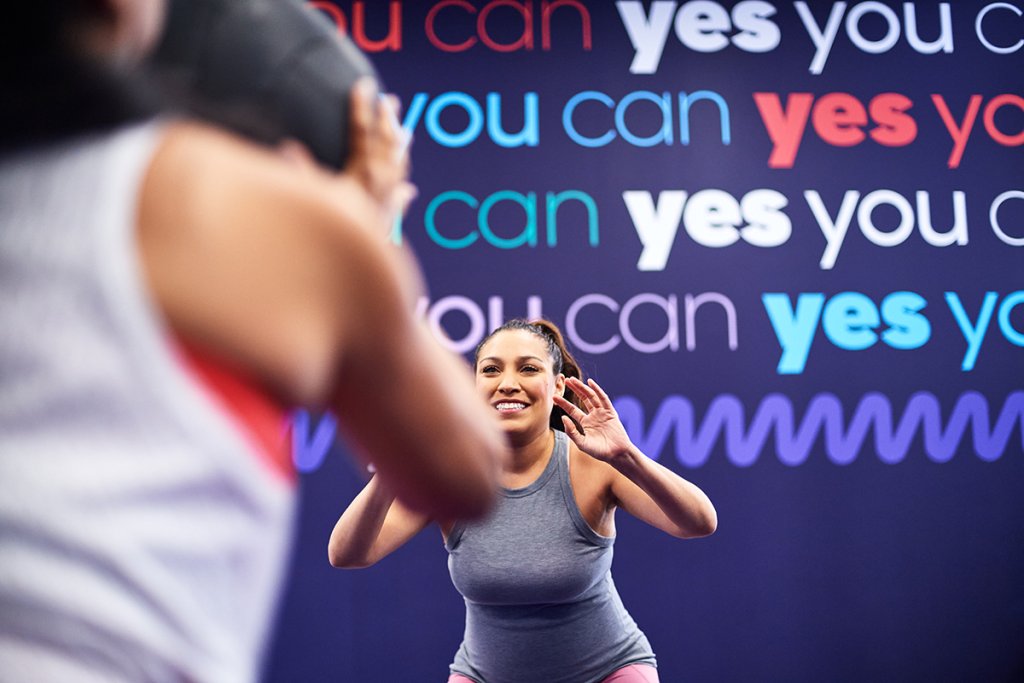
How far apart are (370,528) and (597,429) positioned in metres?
0.55

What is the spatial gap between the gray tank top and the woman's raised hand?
238 millimetres

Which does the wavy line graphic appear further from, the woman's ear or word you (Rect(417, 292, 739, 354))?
the woman's ear

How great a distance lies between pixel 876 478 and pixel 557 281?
1.30 metres

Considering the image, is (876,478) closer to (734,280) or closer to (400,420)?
(734,280)

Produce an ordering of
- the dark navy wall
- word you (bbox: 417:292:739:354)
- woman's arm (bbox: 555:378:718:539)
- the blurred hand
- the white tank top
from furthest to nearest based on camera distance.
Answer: word you (bbox: 417:292:739:354) < the dark navy wall < woman's arm (bbox: 555:378:718:539) < the blurred hand < the white tank top

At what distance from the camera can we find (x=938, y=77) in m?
3.38

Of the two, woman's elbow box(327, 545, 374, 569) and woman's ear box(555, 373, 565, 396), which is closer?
woman's elbow box(327, 545, 374, 569)

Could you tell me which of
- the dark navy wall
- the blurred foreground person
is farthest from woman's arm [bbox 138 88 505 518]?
the dark navy wall

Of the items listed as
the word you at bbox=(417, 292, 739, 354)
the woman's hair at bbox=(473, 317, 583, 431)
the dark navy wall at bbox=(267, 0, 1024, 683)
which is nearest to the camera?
the woman's hair at bbox=(473, 317, 583, 431)

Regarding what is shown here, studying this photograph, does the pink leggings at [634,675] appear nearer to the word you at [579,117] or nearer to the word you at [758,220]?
the word you at [758,220]

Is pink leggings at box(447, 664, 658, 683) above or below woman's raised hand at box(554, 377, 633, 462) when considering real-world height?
below

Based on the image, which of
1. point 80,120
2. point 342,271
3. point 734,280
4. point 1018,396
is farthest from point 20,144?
point 1018,396

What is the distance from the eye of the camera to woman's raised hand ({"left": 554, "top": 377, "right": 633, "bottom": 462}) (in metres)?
1.91

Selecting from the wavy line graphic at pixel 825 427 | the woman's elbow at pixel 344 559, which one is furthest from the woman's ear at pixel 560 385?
the wavy line graphic at pixel 825 427
